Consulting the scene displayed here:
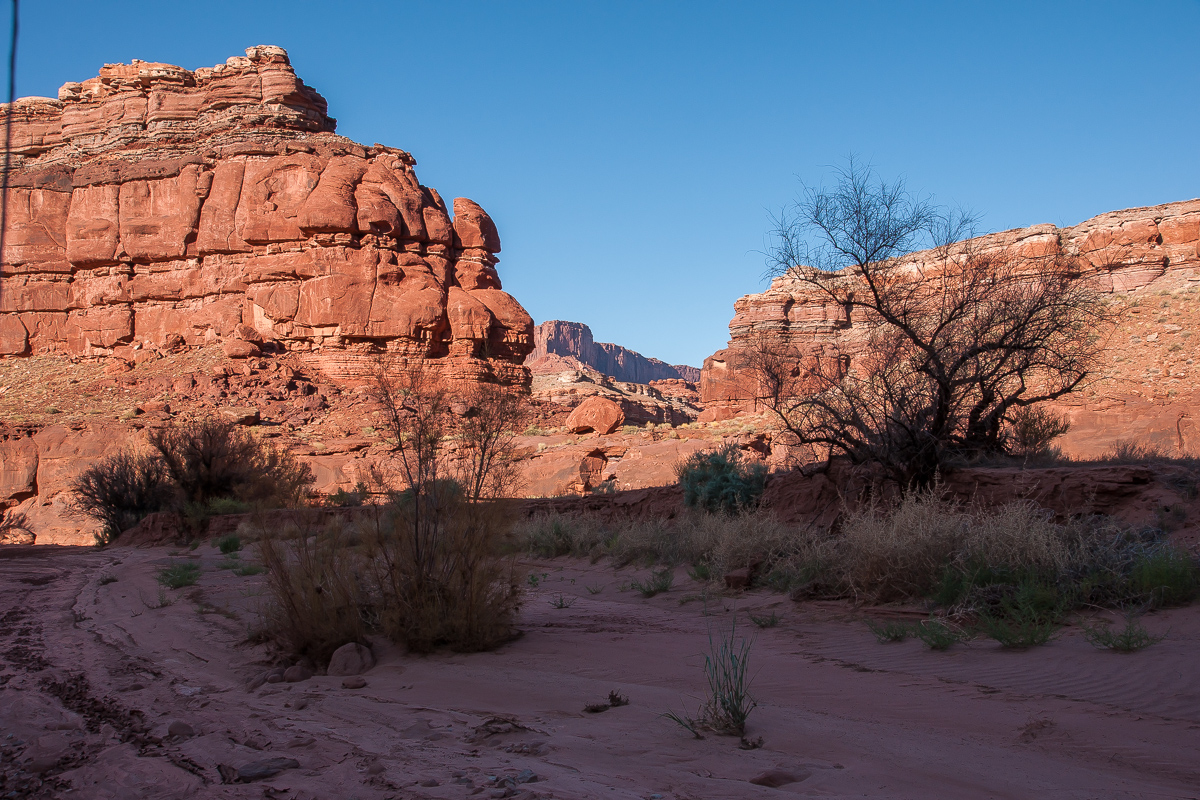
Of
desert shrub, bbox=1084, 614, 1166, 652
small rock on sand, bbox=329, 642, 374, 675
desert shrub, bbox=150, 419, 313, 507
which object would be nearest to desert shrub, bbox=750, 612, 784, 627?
desert shrub, bbox=1084, 614, 1166, 652

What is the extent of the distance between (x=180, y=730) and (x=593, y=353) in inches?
5734

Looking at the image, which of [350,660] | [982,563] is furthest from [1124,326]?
[350,660]

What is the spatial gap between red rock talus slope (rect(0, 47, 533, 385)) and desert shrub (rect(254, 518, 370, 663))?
102 feet

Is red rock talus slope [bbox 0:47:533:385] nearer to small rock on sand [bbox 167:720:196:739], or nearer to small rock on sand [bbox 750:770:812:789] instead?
small rock on sand [bbox 167:720:196:739]

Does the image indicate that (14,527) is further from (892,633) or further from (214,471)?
(892,633)

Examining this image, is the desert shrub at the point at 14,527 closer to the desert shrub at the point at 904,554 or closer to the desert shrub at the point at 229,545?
the desert shrub at the point at 229,545

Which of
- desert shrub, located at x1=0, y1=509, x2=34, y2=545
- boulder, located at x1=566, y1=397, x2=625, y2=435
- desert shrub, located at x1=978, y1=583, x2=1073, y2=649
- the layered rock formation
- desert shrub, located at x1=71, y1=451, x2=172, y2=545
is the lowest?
desert shrub, located at x1=0, y1=509, x2=34, y2=545

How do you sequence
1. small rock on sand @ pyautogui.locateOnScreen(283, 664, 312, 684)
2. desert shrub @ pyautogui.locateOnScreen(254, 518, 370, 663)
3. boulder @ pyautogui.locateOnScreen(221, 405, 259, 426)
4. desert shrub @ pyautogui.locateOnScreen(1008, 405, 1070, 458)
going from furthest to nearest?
boulder @ pyautogui.locateOnScreen(221, 405, 259, 426) → desert shrub @ pyautogui.locateOnScreen(1008, 405, 1070, 458) → desert shrub @ pyautogui.locateOnScreen(254, 518, 370, 663) → small rock on sand @ pyautogui.locateOnScreen(283, 664, 312, 684)

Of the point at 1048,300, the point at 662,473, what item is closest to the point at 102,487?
the point at 662,473

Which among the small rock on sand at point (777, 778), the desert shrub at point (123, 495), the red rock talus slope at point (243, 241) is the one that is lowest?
the small rock on sand at point (777, 778)

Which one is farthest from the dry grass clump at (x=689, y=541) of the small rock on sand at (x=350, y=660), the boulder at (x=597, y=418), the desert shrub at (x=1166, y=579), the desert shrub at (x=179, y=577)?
the boulder at (x=597, y=418)

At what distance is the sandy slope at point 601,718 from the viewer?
3.11m

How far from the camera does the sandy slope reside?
3113 millimetres

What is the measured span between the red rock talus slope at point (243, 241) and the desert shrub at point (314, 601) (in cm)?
3120
